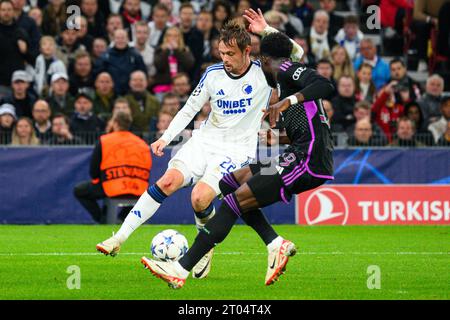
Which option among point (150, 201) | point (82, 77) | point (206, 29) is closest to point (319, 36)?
point (206, 29)

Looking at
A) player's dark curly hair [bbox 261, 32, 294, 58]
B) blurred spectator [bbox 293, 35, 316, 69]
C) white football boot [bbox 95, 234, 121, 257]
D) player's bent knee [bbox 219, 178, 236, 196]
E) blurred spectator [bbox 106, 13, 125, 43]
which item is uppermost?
player's dark curly hair [bbox 261, 32, 294, 58]

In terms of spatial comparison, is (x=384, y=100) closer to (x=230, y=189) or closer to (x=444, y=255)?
(x=444, y=255)

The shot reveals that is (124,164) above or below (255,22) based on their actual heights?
below

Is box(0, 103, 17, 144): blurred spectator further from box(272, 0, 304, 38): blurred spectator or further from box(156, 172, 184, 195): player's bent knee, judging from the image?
box(156, 172, 184, 195): player's bent knee

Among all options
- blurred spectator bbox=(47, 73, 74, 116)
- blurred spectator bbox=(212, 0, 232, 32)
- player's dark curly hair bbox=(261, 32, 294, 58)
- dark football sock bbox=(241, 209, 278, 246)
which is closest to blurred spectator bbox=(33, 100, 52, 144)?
blurred spectator bbox=(47, 73, 74, 116)

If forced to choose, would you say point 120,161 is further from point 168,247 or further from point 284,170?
point 284,170

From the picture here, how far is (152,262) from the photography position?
30.4 ft

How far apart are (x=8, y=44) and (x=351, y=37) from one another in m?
6.93

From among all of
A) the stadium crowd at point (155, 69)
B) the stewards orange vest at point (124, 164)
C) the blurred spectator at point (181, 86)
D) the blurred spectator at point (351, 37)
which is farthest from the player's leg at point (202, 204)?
the blurred spectator at point (351, 37)

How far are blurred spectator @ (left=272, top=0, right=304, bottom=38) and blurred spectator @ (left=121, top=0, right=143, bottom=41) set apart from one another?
9.32 ft

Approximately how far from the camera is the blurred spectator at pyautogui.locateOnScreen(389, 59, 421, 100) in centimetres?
2053

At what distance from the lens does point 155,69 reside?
20594mm

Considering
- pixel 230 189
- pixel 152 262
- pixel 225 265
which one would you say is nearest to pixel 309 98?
pixel 230 189

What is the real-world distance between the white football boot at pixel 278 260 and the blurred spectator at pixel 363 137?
9298 millimetres
